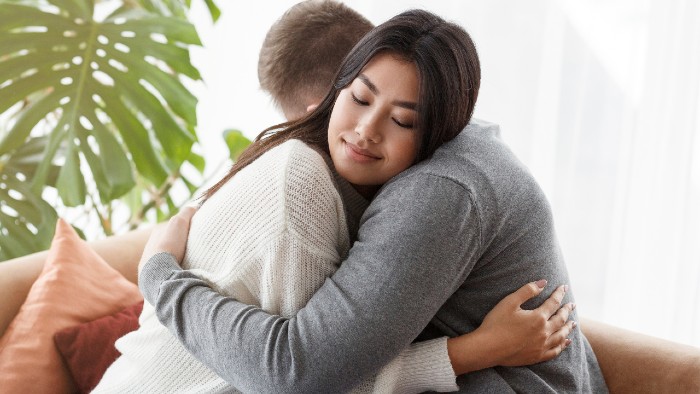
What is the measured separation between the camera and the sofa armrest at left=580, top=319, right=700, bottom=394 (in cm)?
162

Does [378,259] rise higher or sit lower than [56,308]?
higher

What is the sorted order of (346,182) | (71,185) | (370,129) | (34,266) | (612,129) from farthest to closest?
(612,129)
(71,185)
(34,266)
(346,182)
(370,129)

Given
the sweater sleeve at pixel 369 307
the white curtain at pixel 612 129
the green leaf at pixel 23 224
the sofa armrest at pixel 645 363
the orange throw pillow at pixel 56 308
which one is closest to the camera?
the sweater sleeve at pixel 369 307

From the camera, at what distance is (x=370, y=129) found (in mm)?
1287

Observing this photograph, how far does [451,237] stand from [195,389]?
0.49 meters

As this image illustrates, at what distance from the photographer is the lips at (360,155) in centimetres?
132

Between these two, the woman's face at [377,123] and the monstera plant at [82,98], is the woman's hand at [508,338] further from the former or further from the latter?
the monstera plant at [82,98]

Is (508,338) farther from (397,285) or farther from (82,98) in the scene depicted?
(82,98)

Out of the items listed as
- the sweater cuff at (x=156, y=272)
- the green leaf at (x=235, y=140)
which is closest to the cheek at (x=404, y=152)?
the sweater cuff at (x=156, y=272)

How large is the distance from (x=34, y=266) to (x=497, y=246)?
1.13 metres

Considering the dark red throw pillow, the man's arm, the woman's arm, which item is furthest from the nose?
the man's arm

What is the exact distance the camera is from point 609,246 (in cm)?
265

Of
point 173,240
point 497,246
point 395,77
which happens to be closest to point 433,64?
point 395,77

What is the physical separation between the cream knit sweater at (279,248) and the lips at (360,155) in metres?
0.05
